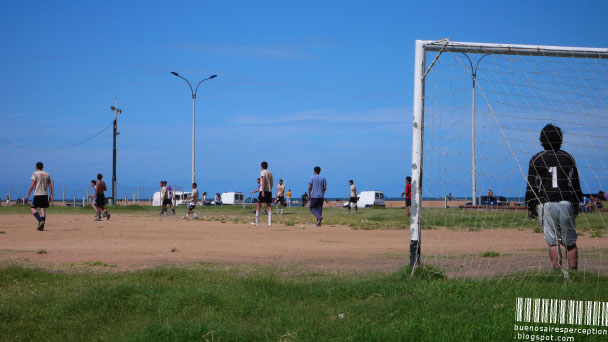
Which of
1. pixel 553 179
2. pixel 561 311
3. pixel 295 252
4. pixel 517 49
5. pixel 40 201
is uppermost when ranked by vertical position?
pixel 517 49

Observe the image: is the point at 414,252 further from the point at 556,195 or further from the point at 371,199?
the point at 371,199

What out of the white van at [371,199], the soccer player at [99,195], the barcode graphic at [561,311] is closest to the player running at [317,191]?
the soccer player at [99,195]

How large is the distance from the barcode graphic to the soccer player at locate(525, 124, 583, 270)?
1.97 m

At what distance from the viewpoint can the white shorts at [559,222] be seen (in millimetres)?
7605

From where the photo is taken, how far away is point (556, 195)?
770 cm

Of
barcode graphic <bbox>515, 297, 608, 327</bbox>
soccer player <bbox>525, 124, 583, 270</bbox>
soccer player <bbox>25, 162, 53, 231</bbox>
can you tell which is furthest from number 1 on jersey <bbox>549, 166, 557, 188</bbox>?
soccer player <bbox>25, 162, 53, 231</bbox>

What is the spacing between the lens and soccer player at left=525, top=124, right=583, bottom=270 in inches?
301

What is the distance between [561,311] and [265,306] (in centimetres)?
263

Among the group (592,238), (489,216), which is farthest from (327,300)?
(489,216)

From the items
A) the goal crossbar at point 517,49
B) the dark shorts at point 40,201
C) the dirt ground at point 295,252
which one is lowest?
the dirt ground at point 295,252

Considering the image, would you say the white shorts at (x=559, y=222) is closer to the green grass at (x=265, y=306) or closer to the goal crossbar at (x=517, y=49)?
the green grass at (x=265, y=306)

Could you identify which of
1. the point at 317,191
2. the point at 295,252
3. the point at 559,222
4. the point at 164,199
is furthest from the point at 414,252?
the point at 164,199

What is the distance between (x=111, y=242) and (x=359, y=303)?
911cm

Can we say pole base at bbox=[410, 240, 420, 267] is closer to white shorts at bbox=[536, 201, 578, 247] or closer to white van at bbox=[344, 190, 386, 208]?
white shorts at bbox=[536, 201, 578, 247]
